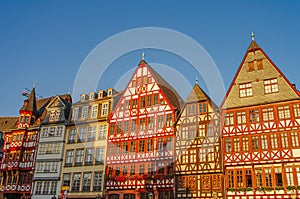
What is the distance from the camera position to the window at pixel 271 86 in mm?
31844

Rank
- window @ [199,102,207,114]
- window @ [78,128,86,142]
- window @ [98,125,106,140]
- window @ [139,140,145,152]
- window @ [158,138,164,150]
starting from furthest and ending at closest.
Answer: window @ [78,128,86,142], window @ [98,125,106,140], window @ [139,140,145,152], window @ [158,138,164,150], window @ [199,102,207,114]

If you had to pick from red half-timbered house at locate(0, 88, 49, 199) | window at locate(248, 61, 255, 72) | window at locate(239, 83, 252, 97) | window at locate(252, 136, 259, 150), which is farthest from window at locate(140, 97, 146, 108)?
red half-timbered house at locate(0, 88, 49, 199)

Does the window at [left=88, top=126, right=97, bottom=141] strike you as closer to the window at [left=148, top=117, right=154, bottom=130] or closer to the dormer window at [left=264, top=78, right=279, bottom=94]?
the window at [left=148, top=117, right=154, bottom=130]

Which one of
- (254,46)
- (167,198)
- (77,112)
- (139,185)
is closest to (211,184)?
(167,198)

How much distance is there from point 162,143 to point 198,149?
4.08 meters

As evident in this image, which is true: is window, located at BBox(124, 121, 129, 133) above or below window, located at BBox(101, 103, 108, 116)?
below

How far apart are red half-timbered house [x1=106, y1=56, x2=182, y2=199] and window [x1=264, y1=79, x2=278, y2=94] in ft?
30.3

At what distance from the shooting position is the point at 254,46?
34531mm

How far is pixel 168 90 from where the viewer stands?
40.2 m

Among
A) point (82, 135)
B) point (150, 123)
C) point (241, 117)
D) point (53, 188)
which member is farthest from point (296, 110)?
point (53, 188)

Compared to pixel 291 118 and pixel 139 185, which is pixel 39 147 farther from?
pixel 291 118

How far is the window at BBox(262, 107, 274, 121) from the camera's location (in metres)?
31.0

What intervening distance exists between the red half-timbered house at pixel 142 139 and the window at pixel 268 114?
898 cm

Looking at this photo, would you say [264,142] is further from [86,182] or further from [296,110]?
[86,182]
